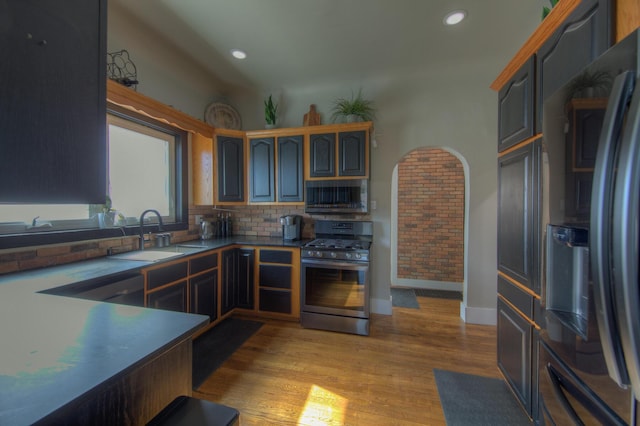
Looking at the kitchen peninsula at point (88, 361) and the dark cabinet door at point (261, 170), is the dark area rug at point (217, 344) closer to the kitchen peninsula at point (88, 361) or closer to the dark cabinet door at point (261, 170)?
the kitchen peninsula at point (88, 361)

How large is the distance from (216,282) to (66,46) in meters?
2.37

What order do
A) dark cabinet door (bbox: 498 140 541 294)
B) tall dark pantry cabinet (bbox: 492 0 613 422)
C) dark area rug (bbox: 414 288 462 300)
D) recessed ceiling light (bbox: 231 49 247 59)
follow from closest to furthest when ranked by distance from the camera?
tall dark pantry cabinet (bbox: 492 0 613 422) < dark cabinet door (bbox: 498 140 541 294) < recessed ceiling light (bbox: 231 49 247 59) < dark area rug (bbox: 414 288 462 300)

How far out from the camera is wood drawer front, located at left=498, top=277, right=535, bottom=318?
146 cm

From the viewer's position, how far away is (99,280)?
1.55 meters

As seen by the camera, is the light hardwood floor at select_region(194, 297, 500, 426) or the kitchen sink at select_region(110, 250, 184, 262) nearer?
the light hardwood floor at select_region(194, 297, 500, 426)

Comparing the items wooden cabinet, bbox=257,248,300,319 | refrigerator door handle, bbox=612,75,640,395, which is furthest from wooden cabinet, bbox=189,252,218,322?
refrigerator door handle, bbox=612,75,640,395

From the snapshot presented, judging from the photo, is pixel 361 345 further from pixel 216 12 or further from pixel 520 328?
pixel 216 12

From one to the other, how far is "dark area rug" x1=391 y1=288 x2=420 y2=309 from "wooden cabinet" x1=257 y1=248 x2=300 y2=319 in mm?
1482

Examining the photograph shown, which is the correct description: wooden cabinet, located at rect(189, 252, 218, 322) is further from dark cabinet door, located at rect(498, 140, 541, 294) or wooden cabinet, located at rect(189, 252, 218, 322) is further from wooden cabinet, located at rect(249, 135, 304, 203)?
dark cabinet door, located at rect(498, 140, 541, 294)

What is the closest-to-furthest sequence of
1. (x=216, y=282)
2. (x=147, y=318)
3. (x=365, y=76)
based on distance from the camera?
(x=147, y=318), (x=216, y=282), (x=365, y=76)

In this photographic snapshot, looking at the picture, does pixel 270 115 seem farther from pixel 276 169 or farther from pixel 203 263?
pixel 203 263

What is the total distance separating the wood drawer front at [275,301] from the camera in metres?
2.90

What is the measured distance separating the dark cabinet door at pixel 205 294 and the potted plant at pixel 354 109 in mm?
2357

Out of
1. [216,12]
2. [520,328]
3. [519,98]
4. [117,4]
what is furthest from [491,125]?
[117,4]
